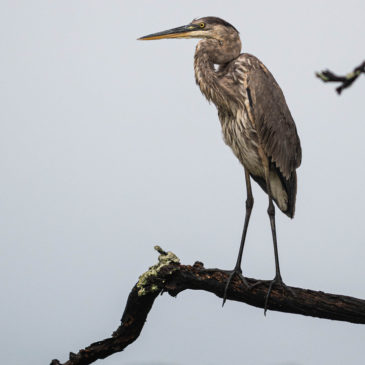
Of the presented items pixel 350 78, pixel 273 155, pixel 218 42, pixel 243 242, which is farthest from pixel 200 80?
pixel 350 78

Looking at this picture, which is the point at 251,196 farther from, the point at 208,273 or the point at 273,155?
the point at 208,273

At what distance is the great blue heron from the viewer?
3197 mm

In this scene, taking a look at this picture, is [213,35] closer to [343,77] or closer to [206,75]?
[206,75]

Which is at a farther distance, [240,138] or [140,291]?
[240,138]

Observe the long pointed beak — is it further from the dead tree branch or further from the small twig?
the small twig

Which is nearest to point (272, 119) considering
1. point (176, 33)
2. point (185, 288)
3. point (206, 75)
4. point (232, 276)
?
point (206, 75)

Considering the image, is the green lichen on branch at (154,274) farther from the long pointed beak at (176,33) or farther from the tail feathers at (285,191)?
the long pointed beak at (176,33)

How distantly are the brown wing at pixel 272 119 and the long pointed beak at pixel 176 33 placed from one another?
1.20 feet

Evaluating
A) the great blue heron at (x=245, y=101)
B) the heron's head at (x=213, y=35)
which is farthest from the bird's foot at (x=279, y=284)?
the heron's head at (x=213, y=35)

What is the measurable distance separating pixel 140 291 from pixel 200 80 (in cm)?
115

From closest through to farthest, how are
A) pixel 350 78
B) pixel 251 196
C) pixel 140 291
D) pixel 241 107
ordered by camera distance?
pixel 350 78 → pixel 140 291 → pixel 241 107 → pixel 251 196

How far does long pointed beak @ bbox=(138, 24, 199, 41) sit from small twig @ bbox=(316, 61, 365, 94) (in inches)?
71.6

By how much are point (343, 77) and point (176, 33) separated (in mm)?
1880

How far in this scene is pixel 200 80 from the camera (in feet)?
10.8
